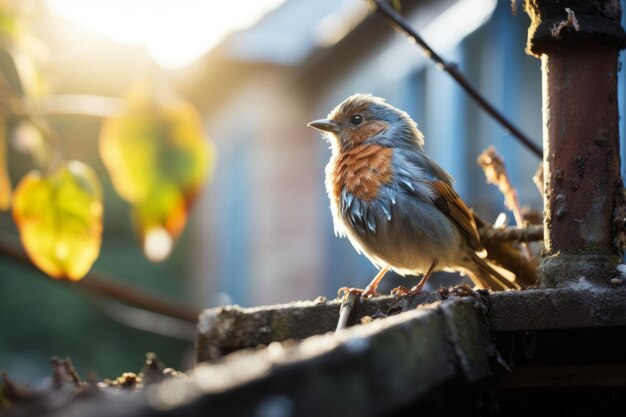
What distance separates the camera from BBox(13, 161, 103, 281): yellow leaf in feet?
6.10

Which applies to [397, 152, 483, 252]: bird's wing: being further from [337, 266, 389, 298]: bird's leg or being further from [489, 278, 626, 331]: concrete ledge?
[489, 278, 626, 331]: concrete ledge

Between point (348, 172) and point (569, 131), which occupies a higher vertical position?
point (348, 172)

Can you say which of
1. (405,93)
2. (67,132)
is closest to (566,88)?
(405,93)

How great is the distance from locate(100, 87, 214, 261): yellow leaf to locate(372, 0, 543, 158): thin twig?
854 millimetres

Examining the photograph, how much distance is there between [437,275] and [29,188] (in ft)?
7.88

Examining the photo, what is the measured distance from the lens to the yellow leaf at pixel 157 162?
5.16 ft

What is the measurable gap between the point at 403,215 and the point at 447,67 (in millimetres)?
912

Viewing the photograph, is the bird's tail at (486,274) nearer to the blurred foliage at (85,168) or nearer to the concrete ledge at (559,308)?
the concrete ledge at (559,308)

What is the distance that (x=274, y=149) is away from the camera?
1284cm

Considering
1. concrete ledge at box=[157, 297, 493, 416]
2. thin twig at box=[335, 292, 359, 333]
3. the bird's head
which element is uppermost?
the bird's head

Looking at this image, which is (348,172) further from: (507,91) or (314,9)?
(314,9)

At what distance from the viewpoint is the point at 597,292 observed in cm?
189

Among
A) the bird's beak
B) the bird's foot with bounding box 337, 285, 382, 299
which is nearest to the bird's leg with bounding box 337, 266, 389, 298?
the bird's foot with bounding box 337, 285, 382, 299

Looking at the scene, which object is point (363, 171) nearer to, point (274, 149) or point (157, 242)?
point (157, 242)
